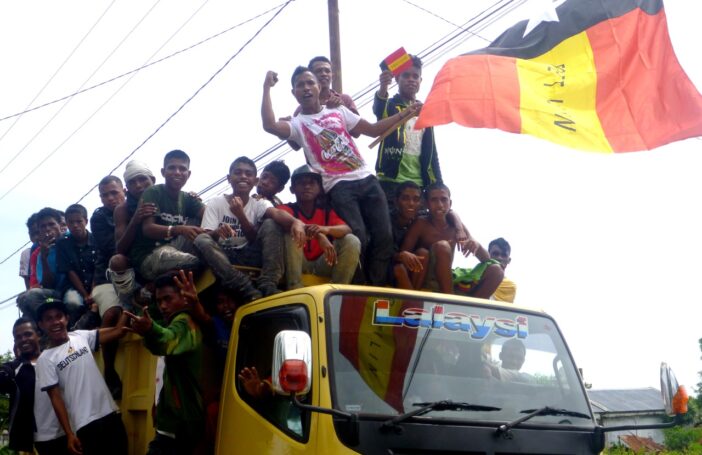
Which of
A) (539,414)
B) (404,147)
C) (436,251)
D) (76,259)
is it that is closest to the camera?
(539,414)

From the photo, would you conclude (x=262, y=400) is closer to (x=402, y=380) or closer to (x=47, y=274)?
(x=402, y=380)

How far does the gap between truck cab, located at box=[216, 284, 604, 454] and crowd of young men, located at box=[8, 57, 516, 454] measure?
37 cm

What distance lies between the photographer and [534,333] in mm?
4629

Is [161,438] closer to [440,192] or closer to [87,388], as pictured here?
[87,388]

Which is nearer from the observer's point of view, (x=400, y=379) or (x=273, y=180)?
(x=400, y=379)

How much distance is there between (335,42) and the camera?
10.3 meters

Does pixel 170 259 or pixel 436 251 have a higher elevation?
pixel 170 259

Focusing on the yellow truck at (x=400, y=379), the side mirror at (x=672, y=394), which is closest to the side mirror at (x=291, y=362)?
the yellow truck at (x=400, y=379)

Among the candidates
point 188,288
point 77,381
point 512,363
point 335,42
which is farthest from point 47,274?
point 335,42

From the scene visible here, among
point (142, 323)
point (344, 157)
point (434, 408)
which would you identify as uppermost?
point (344, 157)

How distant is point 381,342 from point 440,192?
2224mm

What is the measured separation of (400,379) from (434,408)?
25 centimetres

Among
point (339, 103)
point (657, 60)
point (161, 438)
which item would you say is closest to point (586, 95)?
point (657, 60)

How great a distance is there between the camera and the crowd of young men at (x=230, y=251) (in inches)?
194
